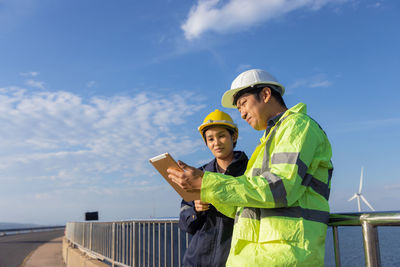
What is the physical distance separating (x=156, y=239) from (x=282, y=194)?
182 inches

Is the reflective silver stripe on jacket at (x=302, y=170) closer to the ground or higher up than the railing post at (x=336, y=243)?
higher up

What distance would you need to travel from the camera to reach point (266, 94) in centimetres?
220

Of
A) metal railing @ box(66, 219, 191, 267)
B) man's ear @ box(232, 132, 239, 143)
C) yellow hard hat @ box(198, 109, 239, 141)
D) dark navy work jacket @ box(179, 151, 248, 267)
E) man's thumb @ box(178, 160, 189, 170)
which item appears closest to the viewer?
man's thumb @ box(178, 160, 189, 170)

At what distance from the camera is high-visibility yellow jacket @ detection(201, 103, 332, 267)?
5.56 feet

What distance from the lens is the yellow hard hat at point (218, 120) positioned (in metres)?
3.23

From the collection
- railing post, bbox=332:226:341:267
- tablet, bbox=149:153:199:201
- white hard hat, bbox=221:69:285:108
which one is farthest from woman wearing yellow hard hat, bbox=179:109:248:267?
white hard hat, bbox=221:69:285:108

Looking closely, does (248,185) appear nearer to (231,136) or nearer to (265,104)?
(265,104)

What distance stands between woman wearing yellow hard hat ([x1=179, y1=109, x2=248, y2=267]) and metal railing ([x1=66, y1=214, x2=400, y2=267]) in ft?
2.88

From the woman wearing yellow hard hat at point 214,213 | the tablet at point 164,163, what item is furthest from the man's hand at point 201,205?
→ the tablet at point 164,163

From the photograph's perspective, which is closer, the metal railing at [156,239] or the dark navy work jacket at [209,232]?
the metal railing at [156,239]

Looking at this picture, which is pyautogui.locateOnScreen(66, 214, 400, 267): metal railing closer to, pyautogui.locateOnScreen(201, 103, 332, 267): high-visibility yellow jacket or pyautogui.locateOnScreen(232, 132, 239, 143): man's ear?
pyautogui.locateOnScreen(201, 103, 332, 267): high-visibility yellow jacket

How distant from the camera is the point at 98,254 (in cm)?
1002

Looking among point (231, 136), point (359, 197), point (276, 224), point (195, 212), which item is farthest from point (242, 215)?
point (359, 197)

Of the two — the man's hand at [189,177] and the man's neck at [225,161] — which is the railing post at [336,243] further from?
the man's neck at [225,161]
